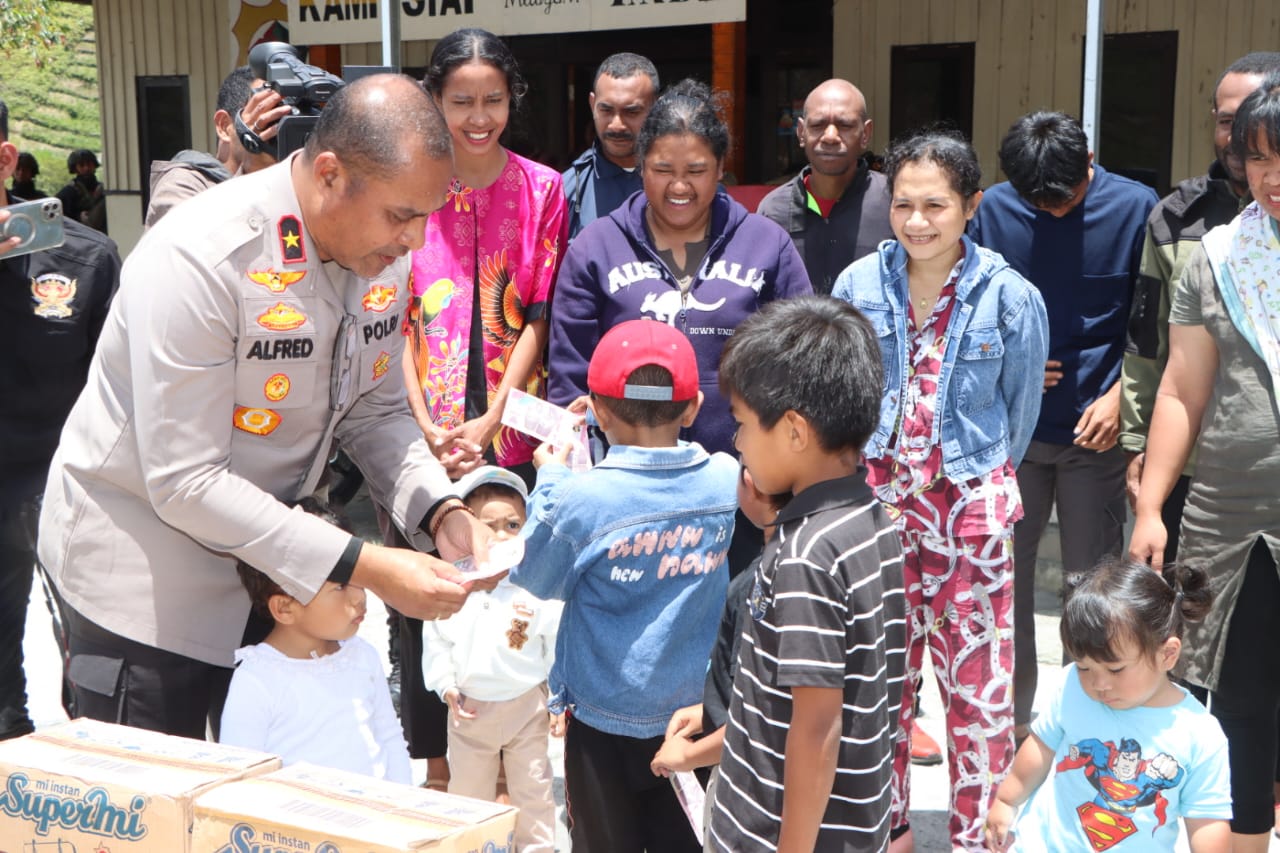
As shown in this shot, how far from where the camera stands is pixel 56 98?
1208 inches

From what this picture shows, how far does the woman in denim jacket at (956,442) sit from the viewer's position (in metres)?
3.42

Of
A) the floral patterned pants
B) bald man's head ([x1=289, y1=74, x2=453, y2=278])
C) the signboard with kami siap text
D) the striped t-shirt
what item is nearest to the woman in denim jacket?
the floral patterned pants

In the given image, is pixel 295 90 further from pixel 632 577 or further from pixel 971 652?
pixel 971 652

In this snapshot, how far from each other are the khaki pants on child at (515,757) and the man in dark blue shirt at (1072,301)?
1629mm

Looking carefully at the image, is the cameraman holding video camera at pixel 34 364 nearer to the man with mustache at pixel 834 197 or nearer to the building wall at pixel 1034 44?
the man with mustache at pixel 834 197

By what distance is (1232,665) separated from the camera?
3133 millimetres

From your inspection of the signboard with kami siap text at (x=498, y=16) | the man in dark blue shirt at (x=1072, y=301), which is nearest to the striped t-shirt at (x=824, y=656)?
the man in dark blue shirt at (x=1072, y=301)

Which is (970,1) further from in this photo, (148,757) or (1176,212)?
(148,757)

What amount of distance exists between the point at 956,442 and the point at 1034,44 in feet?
22.5

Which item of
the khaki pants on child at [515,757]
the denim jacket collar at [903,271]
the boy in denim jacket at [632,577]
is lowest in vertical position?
the khaki pants on child at [515,757]

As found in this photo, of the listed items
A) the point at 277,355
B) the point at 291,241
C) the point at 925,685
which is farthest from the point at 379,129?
the point at 925,685

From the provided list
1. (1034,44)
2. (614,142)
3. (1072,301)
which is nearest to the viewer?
(1072,301)

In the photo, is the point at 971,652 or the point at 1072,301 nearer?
the point at 971,652

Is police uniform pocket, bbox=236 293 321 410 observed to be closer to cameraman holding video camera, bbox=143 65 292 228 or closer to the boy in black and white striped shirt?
the boy in black and white striped shirt
